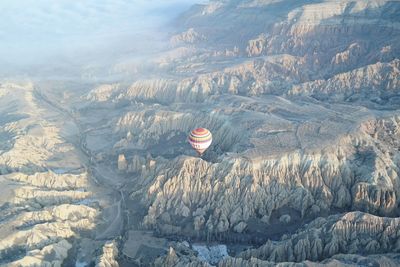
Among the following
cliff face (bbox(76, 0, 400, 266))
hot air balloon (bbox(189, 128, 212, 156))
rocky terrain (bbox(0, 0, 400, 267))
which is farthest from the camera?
hot air balloon (bbox(189, 128, 212, 156))

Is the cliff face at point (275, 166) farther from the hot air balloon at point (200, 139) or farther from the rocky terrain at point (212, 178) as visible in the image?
the hot air balloon at point (200, 139)

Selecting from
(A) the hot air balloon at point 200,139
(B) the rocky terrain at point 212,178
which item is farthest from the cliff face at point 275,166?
(A) the hot air balloon at point 200,139

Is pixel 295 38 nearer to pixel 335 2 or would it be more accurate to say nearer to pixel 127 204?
pixel 335 2

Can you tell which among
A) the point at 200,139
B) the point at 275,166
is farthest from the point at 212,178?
the point at 200,139


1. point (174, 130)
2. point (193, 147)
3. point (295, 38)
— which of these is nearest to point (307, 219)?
point (193, 147)

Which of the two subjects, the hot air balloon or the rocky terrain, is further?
the hot air balloon

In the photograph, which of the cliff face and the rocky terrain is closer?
the cliff face

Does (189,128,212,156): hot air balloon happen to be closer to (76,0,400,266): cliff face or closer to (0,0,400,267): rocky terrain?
(0,0,400,267): rocky terrain

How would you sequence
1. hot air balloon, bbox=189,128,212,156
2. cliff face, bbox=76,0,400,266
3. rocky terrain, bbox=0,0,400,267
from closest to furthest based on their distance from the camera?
cliff face, bbox=76,0,400,266
rocky terrain, bbox=0,0,400,267
hot air balloon, bbox=189,128,212,156

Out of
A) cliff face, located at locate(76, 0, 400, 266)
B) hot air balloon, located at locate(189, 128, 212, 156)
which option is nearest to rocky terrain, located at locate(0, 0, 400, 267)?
cliff face, located at locate(76, 0, 400, 266)
